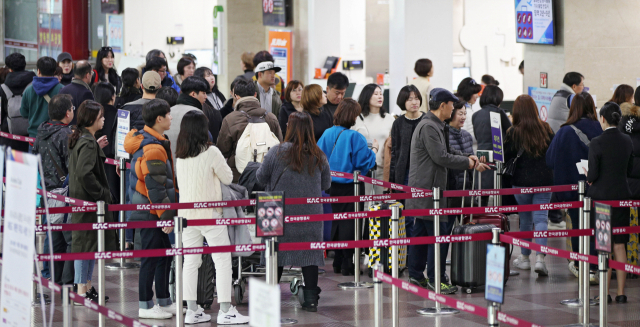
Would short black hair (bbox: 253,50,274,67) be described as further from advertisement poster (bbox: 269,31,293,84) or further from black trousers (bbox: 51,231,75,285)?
advertisement poster (bbox: 269,31,293,84)

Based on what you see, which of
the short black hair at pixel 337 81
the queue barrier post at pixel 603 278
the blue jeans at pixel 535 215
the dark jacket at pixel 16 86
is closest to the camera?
the queue barrier post at pixel 603 278

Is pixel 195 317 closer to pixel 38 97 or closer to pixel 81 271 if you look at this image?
pixel 81 271

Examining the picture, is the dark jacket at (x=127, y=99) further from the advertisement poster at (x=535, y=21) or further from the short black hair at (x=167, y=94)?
the advertisement poster at (x=535, y=21)

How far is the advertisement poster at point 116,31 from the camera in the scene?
913 inches

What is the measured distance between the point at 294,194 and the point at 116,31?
60.2 ft

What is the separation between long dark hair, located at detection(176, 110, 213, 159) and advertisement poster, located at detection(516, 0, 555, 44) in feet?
22.4

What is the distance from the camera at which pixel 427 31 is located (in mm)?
12609

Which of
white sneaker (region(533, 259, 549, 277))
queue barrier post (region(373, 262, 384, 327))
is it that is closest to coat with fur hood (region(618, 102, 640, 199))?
white sneaker (region(533, 259, 549, 277))

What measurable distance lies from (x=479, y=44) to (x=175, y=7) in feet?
27.3

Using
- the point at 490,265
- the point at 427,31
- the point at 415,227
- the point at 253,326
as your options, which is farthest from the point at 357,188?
the point at 427,31

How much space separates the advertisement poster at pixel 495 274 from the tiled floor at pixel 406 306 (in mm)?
2266

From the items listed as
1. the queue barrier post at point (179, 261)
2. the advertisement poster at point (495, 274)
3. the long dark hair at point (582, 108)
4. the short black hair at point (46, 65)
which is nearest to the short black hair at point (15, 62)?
the short black hair at point (46, 65)

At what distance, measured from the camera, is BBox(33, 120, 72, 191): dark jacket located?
7.10 meters

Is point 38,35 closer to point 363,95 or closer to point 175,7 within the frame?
point 175,7
